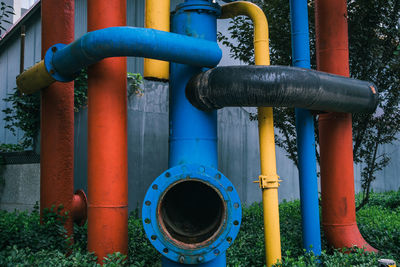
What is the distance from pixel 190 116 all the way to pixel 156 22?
904 millimetres

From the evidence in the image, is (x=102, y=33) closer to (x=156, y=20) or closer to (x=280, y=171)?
(x=156, y=20)

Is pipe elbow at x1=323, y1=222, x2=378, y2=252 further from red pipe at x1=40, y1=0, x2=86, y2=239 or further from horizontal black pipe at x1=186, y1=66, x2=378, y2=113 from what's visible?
red pipe at x1=40, y1=0, x2=86, y2=239

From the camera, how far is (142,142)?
6832 millimetres

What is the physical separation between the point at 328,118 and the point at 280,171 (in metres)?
5.31

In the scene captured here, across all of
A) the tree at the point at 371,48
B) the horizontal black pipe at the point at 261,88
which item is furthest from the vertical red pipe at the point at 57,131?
the tree at the point at 371,48

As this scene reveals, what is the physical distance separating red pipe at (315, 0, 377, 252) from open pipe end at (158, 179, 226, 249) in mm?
1384

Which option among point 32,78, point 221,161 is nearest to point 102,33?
point 32,78

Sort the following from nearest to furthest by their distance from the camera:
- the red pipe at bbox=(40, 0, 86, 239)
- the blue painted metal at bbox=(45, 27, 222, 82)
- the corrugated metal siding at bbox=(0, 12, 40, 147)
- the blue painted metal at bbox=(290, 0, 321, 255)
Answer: the blue painted metal at bbox=(45, 27, 222, 82)
the blue painted metal at bbox=(290, 0, 321, 255)
the red pipe at bbox=(40, 0, 86, 239)
the corrugated metal siding at bbox=(0, 12, 40, 147)

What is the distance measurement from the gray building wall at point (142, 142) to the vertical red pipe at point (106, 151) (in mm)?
2865

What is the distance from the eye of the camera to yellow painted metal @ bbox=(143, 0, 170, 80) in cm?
367

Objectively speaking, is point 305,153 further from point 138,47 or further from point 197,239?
point 138,47

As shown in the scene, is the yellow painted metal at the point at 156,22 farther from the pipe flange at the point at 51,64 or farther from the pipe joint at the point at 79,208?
the pipe joint at the point at 79,208

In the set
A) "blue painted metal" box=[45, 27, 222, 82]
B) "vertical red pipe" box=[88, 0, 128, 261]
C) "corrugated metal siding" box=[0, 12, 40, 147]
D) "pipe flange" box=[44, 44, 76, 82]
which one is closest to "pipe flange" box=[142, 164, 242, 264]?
"vertical red pipe" box=[88, 0, 128, 261]

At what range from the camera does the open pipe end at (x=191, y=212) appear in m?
3.49
